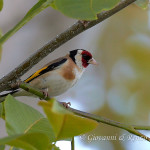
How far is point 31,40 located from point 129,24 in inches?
60.5

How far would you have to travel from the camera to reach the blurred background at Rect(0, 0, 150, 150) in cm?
424

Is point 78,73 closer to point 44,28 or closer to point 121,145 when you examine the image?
point 121,145

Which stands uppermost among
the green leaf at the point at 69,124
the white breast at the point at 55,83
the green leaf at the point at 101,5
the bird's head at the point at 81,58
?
the bird's head at the point at 81,58

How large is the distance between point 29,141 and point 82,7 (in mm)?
429

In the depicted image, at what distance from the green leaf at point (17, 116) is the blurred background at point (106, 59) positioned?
8.53 feet

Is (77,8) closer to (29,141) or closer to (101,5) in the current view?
(101,5)

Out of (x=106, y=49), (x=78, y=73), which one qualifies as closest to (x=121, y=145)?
(x=78, y=73)

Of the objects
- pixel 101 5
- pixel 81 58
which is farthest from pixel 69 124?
pixel 81 58

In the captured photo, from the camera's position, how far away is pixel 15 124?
107cm

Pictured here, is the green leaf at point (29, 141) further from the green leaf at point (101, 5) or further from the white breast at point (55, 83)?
the white breast at point (55, 83)

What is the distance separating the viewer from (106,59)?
5016 mm

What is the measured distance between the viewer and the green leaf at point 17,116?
104 centimetres

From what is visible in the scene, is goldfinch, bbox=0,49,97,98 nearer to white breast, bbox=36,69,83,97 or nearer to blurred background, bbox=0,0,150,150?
white breast, bbox=36,69,83,97

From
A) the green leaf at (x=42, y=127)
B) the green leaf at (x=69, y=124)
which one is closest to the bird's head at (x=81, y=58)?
the green leaf at (x=42, y=127)
